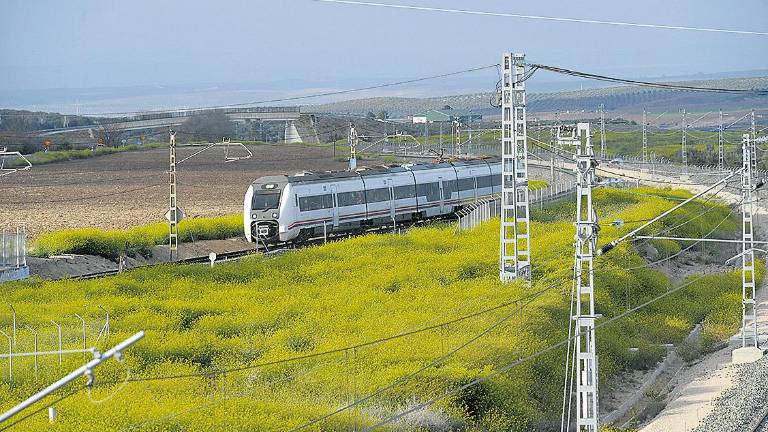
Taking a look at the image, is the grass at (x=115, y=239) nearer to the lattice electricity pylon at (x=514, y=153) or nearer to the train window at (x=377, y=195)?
the train window at (x=377, y=195)

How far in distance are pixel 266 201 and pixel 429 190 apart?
1125cm

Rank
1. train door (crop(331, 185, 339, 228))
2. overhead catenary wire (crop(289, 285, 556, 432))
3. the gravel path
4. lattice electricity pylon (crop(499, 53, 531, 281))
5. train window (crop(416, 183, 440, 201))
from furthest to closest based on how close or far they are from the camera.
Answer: train window (crop(416, 183, 440, 201))
train door (crop(331, 185, 339, 228))
lattice electricity pylon (crop(499, 53, 531, 281))
the gravel path
overhead catenary wire (crop(289, 285, 556, 432))

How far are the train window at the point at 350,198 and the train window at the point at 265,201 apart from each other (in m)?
3.26

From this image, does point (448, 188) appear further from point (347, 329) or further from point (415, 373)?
point (415, 373)

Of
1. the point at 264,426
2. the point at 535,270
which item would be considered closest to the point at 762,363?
the point at 535,270

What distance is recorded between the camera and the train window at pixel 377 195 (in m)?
48.5

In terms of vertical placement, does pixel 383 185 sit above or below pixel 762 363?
above

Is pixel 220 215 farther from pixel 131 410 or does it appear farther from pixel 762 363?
pixel 131 410

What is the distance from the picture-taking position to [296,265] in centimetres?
3912

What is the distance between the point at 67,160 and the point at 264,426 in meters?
73.6

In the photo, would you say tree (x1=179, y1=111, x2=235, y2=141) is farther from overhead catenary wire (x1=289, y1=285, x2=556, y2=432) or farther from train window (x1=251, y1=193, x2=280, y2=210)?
overhead catenary wire (x1=289, y1=285, x2=556, y2=432)

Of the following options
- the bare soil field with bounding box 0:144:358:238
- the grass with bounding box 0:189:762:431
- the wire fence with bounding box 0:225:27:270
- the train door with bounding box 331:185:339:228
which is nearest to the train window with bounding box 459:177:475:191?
the grass with bounding box 0:189:762:431

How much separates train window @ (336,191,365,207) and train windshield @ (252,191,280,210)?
324cm

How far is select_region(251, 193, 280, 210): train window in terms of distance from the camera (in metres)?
43.9
